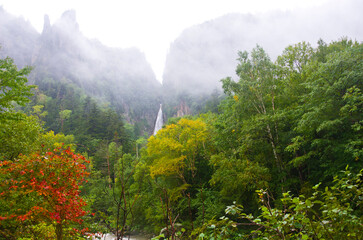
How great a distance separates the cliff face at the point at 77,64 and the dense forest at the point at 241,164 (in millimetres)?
78458

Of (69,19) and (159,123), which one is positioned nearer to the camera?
(159,123)

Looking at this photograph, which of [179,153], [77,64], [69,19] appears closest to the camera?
[179,153]

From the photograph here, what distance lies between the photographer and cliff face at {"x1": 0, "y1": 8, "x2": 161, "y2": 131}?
8819 centimetres

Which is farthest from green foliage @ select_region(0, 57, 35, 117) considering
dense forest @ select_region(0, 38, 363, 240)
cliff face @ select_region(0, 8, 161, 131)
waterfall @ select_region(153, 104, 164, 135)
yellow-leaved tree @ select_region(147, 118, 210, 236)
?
cliff face @ select_region(0, 8, 161, 131)

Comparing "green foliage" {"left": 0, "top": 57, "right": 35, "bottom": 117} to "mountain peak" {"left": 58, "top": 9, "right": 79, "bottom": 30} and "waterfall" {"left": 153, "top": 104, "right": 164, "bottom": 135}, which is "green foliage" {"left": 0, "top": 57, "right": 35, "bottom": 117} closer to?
"waterfall" {"left": 153, "top": 104, "right": 164, "bottom": 135}

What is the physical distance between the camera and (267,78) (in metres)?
11.8

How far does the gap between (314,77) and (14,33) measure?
125234mm

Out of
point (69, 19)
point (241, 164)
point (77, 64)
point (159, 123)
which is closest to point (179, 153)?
point (241, 164)

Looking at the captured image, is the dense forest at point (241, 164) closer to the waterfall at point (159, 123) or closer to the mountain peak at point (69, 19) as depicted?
the waterfall at point (159, 123)

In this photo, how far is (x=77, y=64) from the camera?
9844 centimetres

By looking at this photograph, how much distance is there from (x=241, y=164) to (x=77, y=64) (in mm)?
108408

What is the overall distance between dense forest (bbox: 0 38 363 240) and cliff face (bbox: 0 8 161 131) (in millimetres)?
→ 78458

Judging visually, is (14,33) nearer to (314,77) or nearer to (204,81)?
(204,81)

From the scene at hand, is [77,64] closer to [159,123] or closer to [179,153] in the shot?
[159,123]
